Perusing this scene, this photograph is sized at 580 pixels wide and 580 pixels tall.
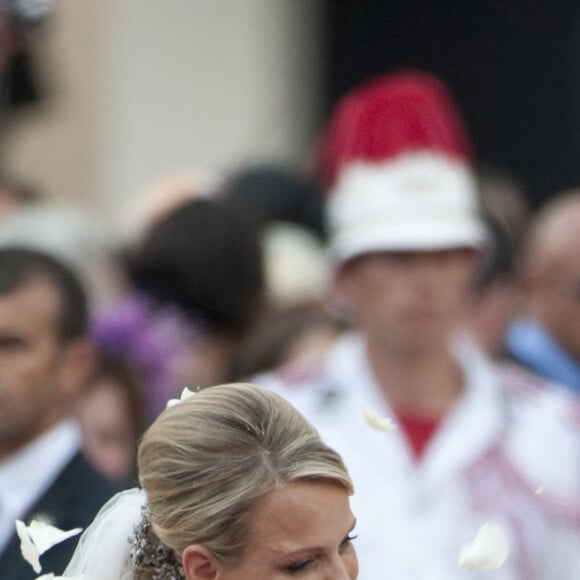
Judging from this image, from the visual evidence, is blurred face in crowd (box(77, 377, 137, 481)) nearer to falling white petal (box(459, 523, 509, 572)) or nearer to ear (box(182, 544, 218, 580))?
falling white petal (box(459, 523, 509, 572))

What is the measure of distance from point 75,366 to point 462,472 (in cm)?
99

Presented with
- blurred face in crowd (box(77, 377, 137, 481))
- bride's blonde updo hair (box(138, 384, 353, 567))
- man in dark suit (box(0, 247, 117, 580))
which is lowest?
blurred face in crowd (box(77, 377, 137, 481))

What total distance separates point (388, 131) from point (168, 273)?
0.97 meters

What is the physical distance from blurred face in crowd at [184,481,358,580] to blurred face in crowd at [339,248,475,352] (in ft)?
7.34

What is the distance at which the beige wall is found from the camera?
430 inches

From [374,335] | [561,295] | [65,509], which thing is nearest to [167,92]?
[561,295]

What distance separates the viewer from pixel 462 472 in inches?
201

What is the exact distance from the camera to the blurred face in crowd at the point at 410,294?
5.29 metres

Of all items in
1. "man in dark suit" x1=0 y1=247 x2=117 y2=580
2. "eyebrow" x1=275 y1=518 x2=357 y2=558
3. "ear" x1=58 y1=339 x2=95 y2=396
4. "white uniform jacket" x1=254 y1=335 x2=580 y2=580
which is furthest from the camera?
"ear" x1=58 y1=339 x2=95 y2=396

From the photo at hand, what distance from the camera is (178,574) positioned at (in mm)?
3096

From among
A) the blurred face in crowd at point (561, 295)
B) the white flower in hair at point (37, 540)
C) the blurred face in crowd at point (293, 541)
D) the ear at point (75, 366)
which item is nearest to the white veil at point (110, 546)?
the white flower in hair at point (37, 540)

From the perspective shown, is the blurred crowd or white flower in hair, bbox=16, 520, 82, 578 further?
the blurred crowd

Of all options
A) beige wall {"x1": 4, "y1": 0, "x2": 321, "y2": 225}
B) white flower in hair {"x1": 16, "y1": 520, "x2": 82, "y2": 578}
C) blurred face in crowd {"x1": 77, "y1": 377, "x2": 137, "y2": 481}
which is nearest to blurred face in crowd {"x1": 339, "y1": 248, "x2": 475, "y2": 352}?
blurred face in crowd {"x1": 77, "y1": 377, "x2": 137, "y2": 481}

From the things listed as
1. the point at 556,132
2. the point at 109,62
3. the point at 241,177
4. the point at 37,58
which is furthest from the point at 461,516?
the point at 556,132
